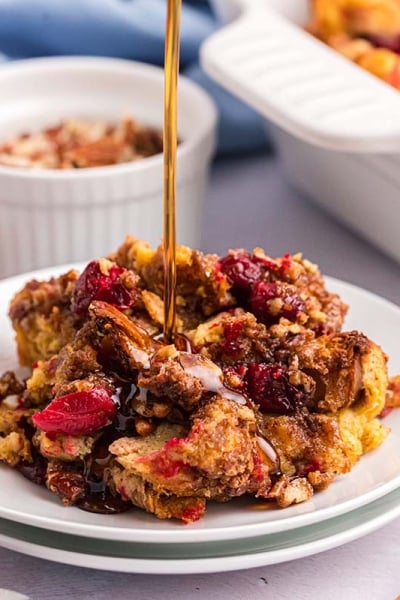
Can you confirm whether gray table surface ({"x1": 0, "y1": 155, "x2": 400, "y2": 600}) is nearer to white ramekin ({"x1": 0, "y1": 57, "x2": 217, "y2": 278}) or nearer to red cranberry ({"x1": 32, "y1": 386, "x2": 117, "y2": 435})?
red cranberry ({"x1": 32, "y1": 386, "x2": 117, "y2": 435})

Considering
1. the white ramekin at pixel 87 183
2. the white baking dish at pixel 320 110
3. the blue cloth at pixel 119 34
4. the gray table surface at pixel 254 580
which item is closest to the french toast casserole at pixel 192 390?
the gray table surface at pixel 254 580

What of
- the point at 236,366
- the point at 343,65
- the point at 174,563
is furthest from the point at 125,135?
the point at 174,563

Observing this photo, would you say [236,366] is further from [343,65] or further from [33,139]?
[33,139]

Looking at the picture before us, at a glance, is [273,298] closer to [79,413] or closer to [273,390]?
[273,390]

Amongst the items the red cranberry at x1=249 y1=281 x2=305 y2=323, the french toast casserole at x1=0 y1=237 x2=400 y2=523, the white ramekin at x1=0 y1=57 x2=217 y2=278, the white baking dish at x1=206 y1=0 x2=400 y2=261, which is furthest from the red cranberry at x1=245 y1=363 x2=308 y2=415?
the white ramekin at x1=0 y1=57 x2=217 y2=278

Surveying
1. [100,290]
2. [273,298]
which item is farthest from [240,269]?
[100,290]

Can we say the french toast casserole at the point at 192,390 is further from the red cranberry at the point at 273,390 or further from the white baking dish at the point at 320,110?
the white baking dish at the point at 320,110
